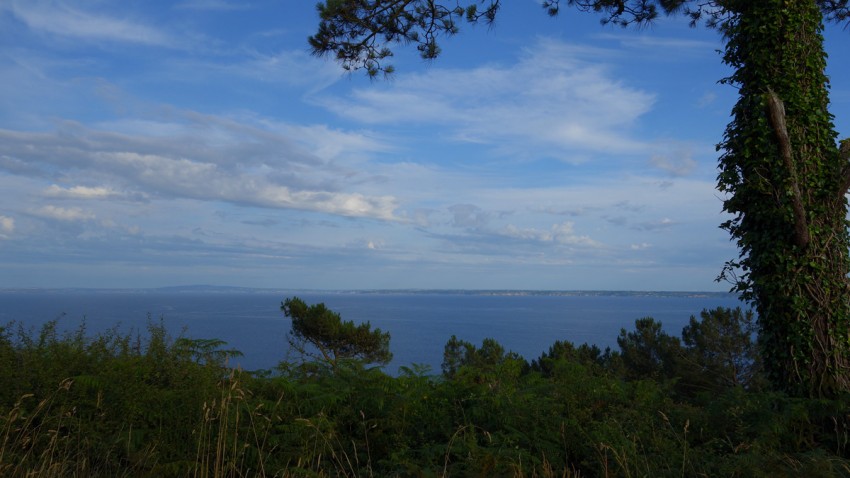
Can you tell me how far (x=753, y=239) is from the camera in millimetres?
5656

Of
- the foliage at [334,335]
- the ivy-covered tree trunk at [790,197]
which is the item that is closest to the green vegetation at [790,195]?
the ivy-covered tree trunk at [790,197]

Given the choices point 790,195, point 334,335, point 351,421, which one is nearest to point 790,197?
point 790,195

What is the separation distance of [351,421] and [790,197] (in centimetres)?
464

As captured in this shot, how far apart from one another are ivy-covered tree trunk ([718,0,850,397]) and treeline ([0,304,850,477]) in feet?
1.93

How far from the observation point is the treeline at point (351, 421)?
387 cm

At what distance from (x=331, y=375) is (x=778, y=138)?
5054 mm

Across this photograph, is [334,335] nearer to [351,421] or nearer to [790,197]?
[351,421]

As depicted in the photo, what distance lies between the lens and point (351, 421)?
488 cm

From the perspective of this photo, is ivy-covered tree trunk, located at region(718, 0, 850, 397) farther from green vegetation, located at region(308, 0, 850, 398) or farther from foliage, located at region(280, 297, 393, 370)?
foliage, located at region(280, 297, 393, 370)

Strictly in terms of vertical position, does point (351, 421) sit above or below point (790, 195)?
below

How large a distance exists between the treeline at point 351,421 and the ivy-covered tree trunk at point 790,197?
1.93 ft

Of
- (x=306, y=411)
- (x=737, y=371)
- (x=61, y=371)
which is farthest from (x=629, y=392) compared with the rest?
(x=737, y=371)

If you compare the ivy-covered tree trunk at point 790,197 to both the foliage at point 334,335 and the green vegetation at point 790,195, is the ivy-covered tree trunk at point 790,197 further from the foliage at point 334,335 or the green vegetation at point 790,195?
the foliage at point 334,335

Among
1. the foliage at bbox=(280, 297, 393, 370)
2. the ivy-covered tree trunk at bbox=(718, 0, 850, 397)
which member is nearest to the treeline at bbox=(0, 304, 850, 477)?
the ivy-covered tree trunk at bbox=(718, 0, 850, 397)
